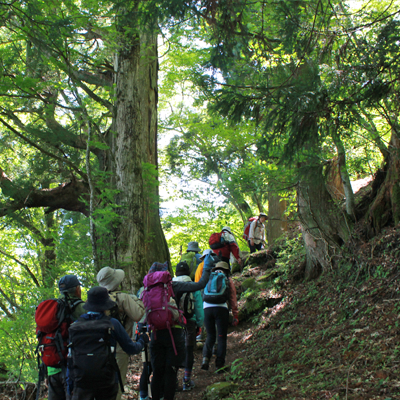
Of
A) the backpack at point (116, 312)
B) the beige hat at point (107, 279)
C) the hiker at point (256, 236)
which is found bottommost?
the backpack at point (116, 312)

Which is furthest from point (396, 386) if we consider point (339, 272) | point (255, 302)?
point (255, 302)

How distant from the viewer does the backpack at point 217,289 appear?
545 cm

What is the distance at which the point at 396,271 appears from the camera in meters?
5.41

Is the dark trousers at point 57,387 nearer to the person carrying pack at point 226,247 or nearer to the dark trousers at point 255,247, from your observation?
the person carrying pack at point 226,247

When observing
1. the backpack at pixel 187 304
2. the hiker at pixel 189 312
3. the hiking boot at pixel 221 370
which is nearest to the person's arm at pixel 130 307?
the hiker at pixel 189 312

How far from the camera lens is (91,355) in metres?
2.92

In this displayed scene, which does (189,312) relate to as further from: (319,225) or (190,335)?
(319,225)

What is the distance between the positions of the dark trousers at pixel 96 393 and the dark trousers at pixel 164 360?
1011 mm

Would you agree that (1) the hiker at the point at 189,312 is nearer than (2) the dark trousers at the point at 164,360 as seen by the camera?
No

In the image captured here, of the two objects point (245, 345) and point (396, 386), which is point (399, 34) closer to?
point (396, 386)

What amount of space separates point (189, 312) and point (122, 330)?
2133 millimetres

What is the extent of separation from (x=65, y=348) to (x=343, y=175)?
6023 mm

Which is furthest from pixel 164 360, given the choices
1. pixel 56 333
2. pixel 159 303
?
pixel 56 333

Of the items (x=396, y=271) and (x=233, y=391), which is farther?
(x=396, y=271)
